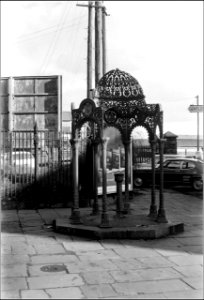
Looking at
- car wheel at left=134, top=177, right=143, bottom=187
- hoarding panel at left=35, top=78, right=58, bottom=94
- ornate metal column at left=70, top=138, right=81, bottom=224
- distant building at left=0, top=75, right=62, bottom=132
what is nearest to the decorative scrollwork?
ornate metal column at left=70, top=138, right=81, bottom=224

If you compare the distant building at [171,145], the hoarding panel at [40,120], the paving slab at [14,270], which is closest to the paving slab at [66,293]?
the paving slab at [14,270]

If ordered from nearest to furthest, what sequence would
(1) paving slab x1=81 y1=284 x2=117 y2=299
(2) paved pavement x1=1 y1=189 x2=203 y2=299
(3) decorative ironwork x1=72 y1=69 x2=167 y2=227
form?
(1) paving slab x1=81 y1=284 x2=117 y2=299 < (2) paved pavement x1=1 y1=189 x2=203 y2=299 < (3) decorative ironwork x1=72 y1=69 x2=167 y2=227

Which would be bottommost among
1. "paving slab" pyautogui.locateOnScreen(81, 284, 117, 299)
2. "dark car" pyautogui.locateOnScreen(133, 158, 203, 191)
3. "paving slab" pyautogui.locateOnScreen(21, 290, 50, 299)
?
"paving slab" pyautogui.locateOnScreen(81, 284, 117, 299)

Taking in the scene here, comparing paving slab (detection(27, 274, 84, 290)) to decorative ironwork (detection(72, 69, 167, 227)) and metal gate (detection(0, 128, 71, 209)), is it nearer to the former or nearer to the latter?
decorative ironwork (detection(72, 69, 167, 227))

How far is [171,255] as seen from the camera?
284 inches

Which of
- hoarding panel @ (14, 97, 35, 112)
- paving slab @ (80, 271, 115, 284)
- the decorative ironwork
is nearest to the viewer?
paving slab @ (80, 271, 115, 284)

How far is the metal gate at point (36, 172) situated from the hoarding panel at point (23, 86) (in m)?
1.24

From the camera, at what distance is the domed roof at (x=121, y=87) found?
10523 mm

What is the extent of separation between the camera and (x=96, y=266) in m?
6.55

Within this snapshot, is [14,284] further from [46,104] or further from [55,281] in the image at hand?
[46,104]

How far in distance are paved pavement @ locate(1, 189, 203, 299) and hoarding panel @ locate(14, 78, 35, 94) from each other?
13.6 feet

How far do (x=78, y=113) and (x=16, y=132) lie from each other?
148 inches

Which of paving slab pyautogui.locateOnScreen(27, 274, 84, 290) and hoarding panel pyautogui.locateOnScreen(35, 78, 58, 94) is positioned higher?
hoarding panel pyautogui.locateOnScreen(35, 78, 58, 94)

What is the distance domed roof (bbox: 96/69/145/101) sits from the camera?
10.5 meters
